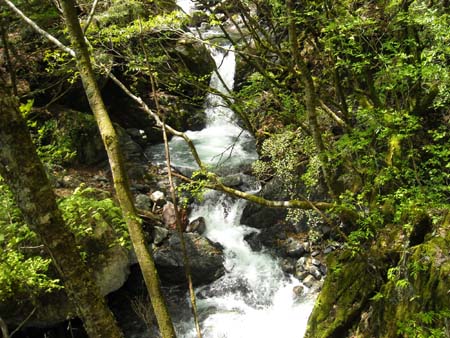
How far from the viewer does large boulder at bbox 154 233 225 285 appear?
9.30 m

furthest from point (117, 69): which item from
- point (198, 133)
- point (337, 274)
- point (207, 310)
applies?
point (337, 274)

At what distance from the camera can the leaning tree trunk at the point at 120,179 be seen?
266 centimetres

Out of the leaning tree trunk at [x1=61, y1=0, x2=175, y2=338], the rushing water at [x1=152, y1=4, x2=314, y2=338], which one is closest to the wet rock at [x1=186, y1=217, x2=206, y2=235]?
the rushing water at [x1=152, y1=4, x2=314, y2=338]

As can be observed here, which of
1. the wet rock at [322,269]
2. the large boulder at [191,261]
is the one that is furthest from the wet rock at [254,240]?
the wet rock at [322,269]

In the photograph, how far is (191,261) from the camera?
9516 millimetres

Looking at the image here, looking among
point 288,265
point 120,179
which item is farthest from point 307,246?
point 120,179

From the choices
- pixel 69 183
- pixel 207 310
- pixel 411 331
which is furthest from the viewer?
pixel 69 183

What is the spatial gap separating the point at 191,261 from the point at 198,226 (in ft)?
5.17

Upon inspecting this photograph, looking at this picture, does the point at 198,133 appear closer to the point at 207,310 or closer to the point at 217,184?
the point at 207,310

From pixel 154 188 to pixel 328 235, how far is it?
562cm

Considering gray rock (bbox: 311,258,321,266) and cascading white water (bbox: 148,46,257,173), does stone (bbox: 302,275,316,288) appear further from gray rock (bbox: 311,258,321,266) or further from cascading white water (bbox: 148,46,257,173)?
cascading white water (bbox: 148,46,257,173)

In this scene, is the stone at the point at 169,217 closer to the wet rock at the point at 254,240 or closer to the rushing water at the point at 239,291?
the rushing water at the point at 239,291

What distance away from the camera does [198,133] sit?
632 inches

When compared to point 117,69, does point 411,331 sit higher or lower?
lower
